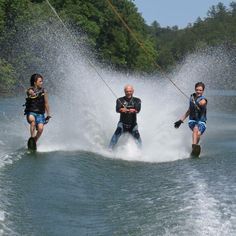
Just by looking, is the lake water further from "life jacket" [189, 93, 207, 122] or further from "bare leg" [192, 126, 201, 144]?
"life jacket" [189, 93, 207, 122]

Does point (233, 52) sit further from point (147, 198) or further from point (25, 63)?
point (147, 198)

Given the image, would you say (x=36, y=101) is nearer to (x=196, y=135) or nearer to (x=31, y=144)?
(x=31, y=144)

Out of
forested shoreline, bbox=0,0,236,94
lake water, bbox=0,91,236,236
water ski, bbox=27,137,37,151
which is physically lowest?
lake water, bbox=0,91,236,236

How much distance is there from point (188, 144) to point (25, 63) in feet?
106

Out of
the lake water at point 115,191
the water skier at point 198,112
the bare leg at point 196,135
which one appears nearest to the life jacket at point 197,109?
the water skier at point 198,112

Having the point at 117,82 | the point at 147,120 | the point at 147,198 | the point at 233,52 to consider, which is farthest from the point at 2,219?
the point at 233,52

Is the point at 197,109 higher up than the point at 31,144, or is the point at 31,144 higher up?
the point at 197,109

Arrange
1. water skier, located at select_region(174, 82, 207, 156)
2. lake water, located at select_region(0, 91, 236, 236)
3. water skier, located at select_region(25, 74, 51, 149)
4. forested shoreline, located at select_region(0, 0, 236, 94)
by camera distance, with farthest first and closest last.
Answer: forested shoreline, located at select_region(0, 0, 236, 94), water skier, located at select_region(174, 82, 207, 156), water skier, located at select_region(25, 74, 51, 149), lake water, located at select_region(0, 91, 236, 236)

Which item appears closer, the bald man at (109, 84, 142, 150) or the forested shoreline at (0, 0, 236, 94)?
the bald man at (109, 84, 142, 150)

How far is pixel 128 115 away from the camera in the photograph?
39.3ft

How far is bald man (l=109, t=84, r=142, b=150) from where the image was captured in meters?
11.9

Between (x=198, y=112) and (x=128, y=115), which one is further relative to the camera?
(x=128, y=115)

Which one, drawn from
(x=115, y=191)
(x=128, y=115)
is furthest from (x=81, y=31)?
(x=115, y=191)

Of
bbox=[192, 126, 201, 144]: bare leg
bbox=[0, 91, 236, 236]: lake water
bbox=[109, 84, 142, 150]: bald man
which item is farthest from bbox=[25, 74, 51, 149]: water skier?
bbox=[192, 126, 201, 144]: bare leg
